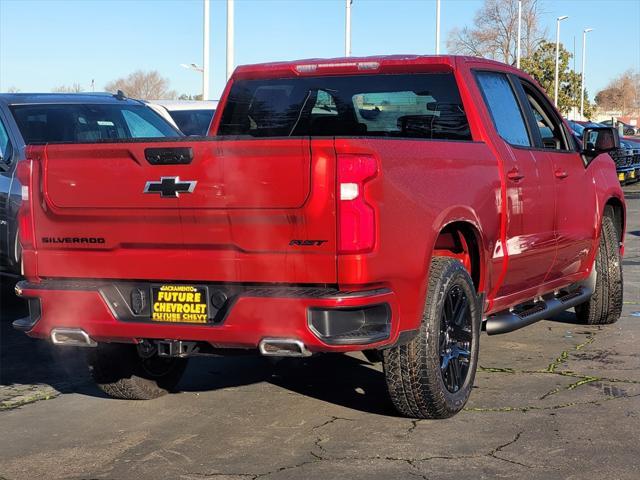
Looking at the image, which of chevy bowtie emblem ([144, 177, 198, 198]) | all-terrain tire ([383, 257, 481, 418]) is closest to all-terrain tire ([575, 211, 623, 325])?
all-terrain tire ([383, 257, 481, 418])

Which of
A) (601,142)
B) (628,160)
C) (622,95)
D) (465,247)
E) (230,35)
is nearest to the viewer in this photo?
(465,247)

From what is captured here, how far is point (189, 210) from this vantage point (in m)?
4.99

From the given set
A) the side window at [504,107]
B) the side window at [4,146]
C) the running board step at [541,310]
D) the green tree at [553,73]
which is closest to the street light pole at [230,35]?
the side window at [4,146]

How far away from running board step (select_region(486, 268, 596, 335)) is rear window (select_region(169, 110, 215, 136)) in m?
7.08

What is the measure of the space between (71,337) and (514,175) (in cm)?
275

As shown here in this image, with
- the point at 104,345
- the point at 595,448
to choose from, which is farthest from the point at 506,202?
the point at 104,345

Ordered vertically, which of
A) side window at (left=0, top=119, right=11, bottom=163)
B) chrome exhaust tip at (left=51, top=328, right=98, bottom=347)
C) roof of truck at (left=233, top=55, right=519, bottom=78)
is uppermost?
roof of truck at (left=233, top=55, right=519, bottom=78)

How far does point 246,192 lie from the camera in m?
4.87

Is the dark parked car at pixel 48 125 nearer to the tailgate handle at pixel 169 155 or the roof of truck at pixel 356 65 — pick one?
the roof of truck at pixel 356 65

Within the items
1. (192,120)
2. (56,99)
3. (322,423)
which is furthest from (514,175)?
(192,120)

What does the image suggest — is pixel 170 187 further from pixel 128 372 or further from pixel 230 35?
pixel 230 35

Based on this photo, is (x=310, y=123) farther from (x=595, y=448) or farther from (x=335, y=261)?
(x=595, y=448)

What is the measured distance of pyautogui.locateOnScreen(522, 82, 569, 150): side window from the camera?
7449 mm

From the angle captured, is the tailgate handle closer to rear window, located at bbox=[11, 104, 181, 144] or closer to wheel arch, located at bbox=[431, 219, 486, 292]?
wheel arch, located at bbox=[431, 219, 486, 292]
